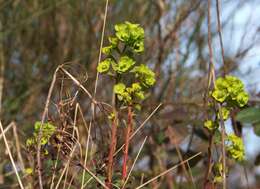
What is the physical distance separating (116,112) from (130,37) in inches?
5.1

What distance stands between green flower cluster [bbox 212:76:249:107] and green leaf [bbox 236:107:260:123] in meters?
0.31

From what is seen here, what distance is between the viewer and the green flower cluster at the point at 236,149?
1.07 meters

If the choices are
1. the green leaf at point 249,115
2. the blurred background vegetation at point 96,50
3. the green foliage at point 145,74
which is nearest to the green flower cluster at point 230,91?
the green foliage at point 145,74

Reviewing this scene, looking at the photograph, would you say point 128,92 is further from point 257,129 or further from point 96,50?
point 96,50

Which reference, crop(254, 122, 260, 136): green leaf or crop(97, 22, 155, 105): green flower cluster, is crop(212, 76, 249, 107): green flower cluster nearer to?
crop(97, 22, 155, 105): green flower cluster

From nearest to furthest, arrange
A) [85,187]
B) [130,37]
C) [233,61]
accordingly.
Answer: [130,37] < [85,187] < [233,61]

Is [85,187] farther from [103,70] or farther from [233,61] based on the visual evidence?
[233,61]

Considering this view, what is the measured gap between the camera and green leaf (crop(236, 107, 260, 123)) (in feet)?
4.41

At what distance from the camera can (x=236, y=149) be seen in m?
1.08

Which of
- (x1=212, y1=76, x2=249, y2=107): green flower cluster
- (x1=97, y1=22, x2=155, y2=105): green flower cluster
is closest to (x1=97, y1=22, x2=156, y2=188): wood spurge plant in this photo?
(x1=97, y1=22, x2=155, y2=105): green flower cluster

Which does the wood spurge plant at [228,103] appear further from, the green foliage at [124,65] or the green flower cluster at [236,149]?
the green foliage at [124,65]

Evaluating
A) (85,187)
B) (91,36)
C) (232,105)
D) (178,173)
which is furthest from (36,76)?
(232,105)

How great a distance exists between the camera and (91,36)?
289cm

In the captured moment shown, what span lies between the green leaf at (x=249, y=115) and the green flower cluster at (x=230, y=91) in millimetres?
306
